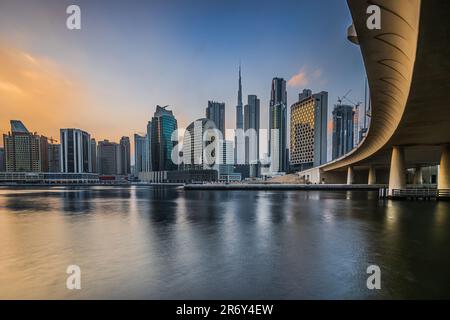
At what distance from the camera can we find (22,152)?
616ft

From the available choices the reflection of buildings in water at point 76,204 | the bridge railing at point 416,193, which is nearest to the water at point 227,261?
the reflection of buildings in water at point 76,204

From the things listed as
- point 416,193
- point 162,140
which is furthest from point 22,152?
point 416,193

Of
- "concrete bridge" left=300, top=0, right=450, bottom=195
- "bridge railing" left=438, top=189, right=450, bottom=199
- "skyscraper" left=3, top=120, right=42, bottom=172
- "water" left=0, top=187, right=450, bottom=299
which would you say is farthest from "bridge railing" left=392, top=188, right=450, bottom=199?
"skyscraper" left=3, top=120, right=42, bottom=172

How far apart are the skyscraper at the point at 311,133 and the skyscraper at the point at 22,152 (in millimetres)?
229936

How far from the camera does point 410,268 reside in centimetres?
730

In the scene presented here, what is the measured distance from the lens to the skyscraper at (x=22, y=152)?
185000 millimetres

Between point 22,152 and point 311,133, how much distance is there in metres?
248

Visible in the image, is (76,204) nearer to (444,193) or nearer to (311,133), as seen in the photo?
(444,193)

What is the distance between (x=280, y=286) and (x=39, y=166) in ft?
826

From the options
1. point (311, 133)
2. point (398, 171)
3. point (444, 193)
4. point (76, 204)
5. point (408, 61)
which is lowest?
point (76, 204)

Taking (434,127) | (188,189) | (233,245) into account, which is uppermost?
(434,127)

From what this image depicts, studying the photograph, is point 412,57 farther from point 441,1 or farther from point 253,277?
point 253,277

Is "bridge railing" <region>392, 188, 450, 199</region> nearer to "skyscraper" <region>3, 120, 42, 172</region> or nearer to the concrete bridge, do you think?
the concrete bridge
